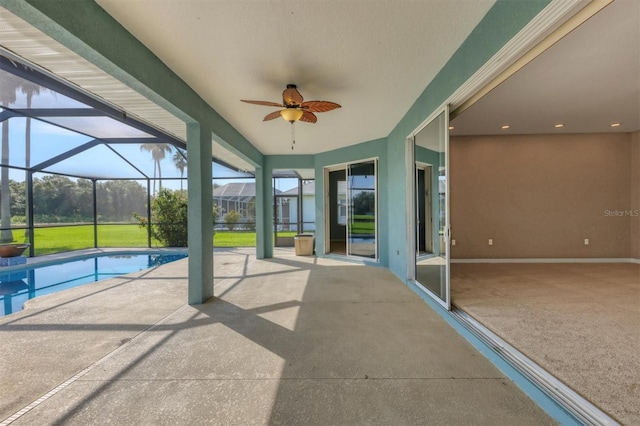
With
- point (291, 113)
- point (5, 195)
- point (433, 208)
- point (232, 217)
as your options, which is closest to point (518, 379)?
point (433, 208)

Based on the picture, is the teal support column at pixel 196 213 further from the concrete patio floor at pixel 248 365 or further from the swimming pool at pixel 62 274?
the swimming pool at pixel 62 274

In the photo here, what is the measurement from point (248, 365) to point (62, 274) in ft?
21.7

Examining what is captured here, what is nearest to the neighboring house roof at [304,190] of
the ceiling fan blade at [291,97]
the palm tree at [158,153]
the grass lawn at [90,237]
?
the grass lawn at [90,237]

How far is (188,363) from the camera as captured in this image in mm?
2086

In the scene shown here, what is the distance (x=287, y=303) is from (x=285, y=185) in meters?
6.59

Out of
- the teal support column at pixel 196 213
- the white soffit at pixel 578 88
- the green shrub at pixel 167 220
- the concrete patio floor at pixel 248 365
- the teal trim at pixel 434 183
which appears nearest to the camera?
the concrete patio floor at pixel 248 365

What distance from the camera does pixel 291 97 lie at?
2875mm

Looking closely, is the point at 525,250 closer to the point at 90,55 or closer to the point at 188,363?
the point at 188,363

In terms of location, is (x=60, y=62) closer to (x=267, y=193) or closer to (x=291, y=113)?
(x=291, y=113)

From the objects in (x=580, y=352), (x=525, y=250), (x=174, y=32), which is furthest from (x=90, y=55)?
(x=525, y=250)

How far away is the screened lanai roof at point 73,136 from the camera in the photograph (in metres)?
4.02

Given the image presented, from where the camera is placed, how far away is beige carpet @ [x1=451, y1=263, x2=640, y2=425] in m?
1.60

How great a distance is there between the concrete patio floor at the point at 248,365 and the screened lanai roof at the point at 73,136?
323 cm

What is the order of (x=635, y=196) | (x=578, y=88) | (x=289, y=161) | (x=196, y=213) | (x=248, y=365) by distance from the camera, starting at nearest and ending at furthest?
(x=248, y=365)
(x=578, y=88)
(x=196, y=213)
(x=635, y=196)
(x=289, y=161)
